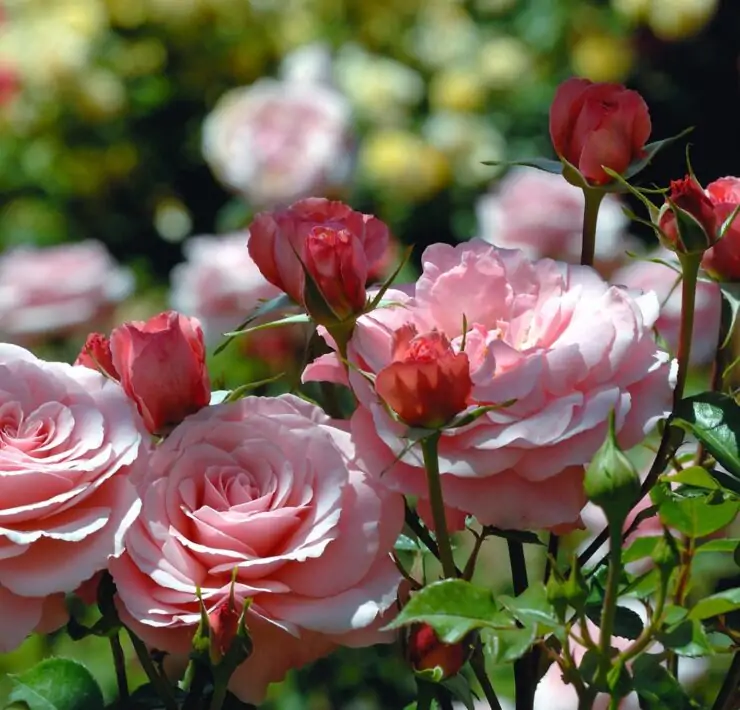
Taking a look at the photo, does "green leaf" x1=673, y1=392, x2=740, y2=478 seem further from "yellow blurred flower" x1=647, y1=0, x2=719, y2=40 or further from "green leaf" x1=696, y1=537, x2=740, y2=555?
"yellow blurred flower" x1=647, y1=0, x2=719, y2=40

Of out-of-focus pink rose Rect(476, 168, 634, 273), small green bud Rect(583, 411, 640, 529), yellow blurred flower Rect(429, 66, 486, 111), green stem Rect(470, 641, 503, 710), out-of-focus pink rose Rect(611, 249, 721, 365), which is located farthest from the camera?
yellow blurred flower Rect(429, 66, 486, 111)

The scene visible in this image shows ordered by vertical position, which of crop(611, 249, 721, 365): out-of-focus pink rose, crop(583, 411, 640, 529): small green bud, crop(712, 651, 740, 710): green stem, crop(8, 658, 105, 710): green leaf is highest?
crop(583, 411, 640, 529): small green bud

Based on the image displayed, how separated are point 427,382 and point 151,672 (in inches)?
7.2

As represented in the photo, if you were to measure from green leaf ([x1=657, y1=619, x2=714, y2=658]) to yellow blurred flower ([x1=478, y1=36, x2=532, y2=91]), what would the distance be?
7.14ft

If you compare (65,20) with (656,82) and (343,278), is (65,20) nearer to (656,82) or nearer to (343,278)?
(656,82)

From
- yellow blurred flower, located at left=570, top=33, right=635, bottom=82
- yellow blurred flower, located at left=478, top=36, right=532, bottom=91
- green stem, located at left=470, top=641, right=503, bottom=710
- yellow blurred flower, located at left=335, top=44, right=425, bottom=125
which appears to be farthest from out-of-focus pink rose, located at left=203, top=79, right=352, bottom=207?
green stem, located at left=470, top=641, right=503, bottom=710

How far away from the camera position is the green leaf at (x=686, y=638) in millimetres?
515

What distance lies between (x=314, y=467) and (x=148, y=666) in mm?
112

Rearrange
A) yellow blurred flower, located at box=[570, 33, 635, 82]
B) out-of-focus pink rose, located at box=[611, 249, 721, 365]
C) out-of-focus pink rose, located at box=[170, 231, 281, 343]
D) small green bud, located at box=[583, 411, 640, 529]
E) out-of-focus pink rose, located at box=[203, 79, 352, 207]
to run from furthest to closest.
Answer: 1. yellow blurred flower, located at box=[570, 33, 635, 82]
2. out-of-focus pink rose, located at box=[203, 79, 352, 207]
3. out-of-focus pink rose, located at box=[170, 231, 281, 343]
4. out-of-focus pink rose, located at box=[611, 249, 721, 365]
5. small green bud, located at box=[583, 411, 640, 529]

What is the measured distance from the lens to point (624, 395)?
0.56 meters

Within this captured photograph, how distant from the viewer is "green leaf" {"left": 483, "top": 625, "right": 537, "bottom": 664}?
1.67ft

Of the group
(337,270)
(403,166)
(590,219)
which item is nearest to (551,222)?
(403,166)

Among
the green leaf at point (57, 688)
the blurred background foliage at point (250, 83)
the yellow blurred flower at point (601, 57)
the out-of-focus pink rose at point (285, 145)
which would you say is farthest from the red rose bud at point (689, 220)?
the yellow blurred flower at point (601, 57)

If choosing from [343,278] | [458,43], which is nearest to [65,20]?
[458,43]
